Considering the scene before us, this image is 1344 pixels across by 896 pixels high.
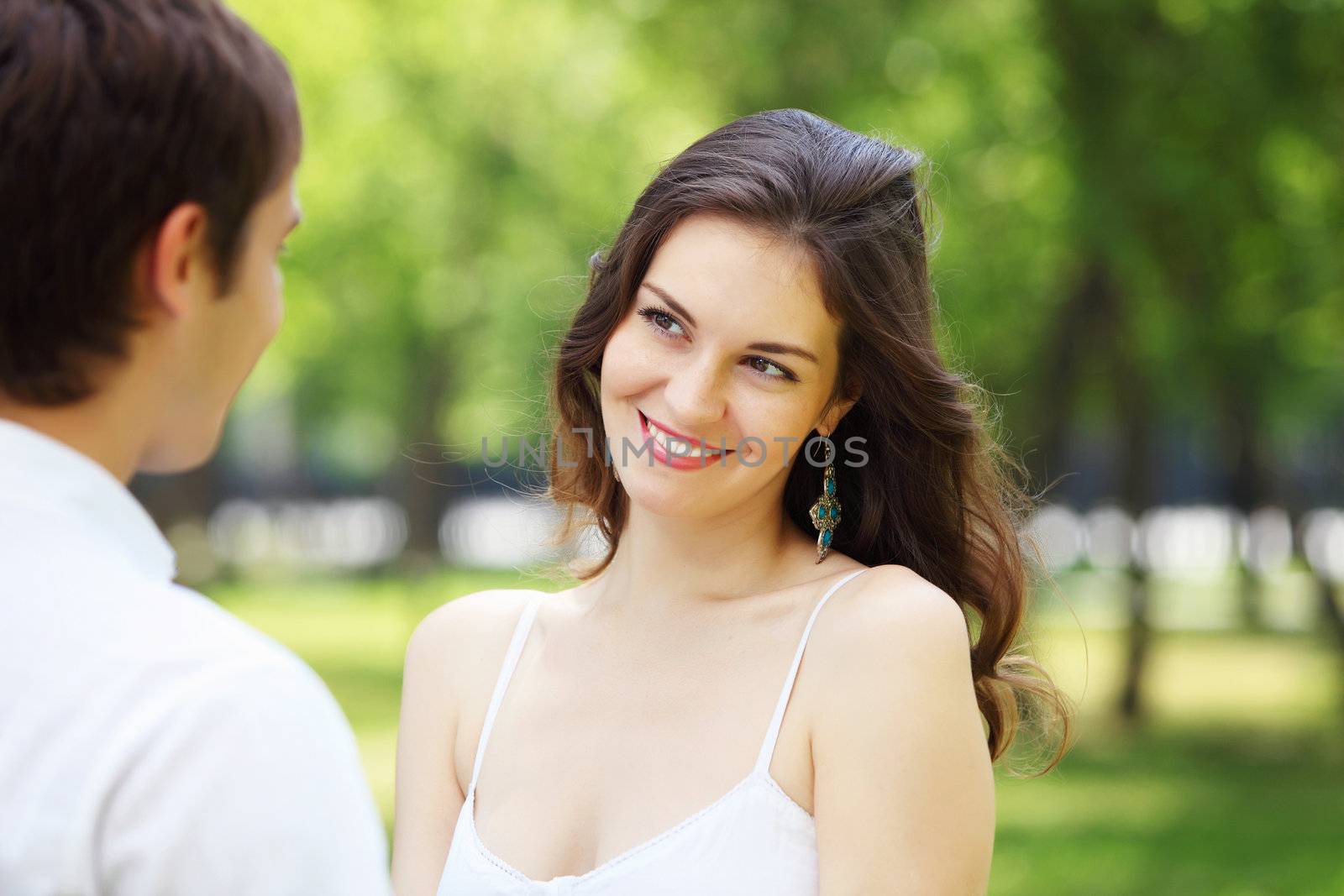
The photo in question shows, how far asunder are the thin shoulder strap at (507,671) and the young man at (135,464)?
4.51 feet

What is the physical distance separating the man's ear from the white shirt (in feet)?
0.65

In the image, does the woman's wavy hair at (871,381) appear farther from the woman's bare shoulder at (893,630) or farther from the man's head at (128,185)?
the man's head at (128,185)

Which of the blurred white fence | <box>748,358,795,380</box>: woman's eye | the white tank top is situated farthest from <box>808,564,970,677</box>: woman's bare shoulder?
the blurred white fence

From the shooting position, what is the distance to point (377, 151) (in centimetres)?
1686

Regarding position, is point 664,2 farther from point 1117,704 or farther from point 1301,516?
point 1301,516

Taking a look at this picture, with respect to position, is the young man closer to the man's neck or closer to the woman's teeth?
the man's neck

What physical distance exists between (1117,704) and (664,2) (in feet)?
25.4

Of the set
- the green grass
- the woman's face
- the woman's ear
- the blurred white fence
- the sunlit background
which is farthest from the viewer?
the blurred white fence

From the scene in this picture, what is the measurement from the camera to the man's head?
127 centimetres

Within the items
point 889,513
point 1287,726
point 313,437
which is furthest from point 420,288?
point 313,437

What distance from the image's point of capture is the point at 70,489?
129cm

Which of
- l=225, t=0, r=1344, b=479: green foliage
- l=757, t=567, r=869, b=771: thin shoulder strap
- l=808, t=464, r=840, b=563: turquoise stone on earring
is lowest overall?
l=225, t=0, r=1344, b=479: green foliage

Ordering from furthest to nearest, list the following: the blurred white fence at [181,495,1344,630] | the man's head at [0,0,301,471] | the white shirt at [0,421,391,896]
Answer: the blurred white fence at [181,495,1344,630] < the man's head at [0,0,301,471] < the white shirt at [0,421,391,896]

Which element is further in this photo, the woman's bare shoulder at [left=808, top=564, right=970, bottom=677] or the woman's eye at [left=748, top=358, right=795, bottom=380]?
the woman's eye at [left=748, top=358, right=795, bottom=380]
